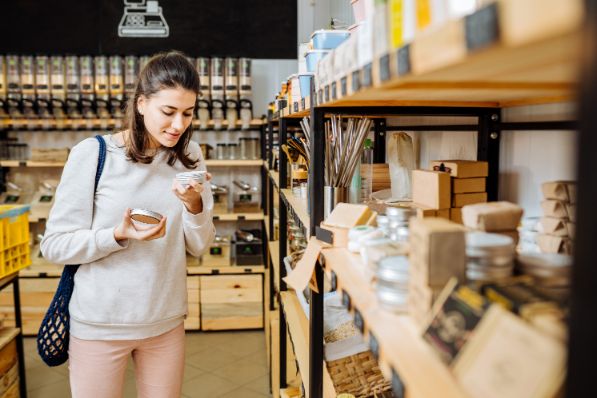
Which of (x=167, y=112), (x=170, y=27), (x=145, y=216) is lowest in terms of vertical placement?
(x=145, y=216)

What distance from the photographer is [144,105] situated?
1.89 m

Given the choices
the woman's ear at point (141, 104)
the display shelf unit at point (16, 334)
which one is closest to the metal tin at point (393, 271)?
the woman's ear at point (141, 104)

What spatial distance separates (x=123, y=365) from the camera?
1906 millimetres

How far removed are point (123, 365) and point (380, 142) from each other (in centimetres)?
147

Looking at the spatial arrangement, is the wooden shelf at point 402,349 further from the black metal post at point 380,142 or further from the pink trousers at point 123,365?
the black metal post at point 380,142

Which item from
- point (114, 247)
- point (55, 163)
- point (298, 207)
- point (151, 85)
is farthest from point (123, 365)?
point (55, 163)

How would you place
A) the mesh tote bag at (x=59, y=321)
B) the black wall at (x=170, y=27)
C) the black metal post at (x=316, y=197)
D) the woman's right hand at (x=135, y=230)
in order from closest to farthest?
1. the black metal post at (x=316, y=197)
2. the woman's right hand at (x=135, y=230)
3. the mesh tote bag at (x=59, y=321)
4. the black wall at (x=170, y=27)

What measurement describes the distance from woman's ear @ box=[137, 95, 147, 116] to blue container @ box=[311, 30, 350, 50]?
692mm

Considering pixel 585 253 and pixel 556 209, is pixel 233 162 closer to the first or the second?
pixel 556 209

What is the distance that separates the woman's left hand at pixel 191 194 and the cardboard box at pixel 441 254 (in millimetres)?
1148

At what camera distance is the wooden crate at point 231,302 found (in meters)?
4.71

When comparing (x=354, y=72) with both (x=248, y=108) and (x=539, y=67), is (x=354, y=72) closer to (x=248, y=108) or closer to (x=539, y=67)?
(x=539, y=67)

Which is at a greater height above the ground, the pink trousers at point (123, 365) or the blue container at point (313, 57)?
the blue container at point (313, 57)

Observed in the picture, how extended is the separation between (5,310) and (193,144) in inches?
132
